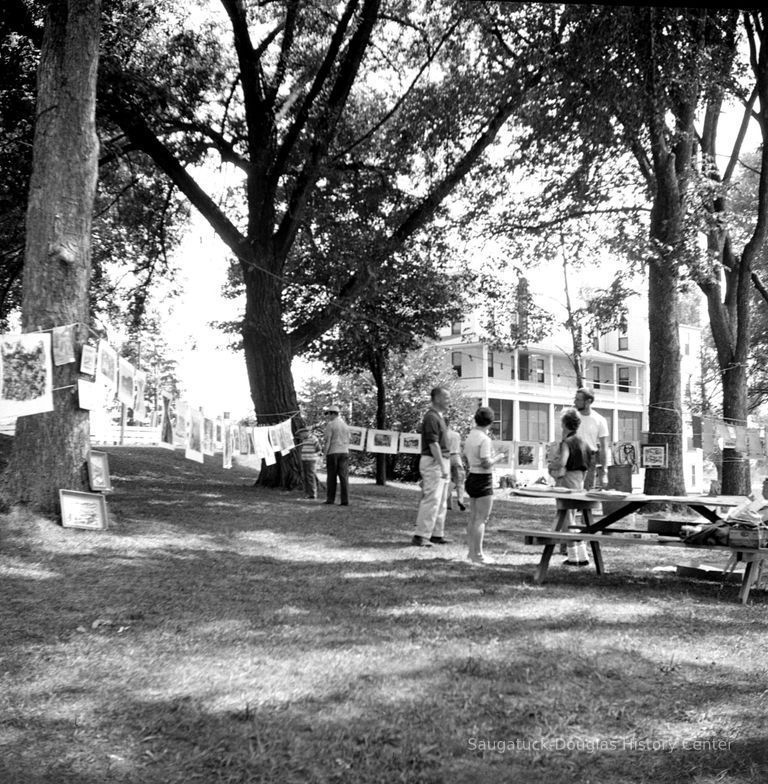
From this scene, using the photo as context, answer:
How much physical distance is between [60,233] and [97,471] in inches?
115

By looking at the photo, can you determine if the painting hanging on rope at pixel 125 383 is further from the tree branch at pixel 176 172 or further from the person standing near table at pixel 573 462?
the tree branch at pixel 176 172

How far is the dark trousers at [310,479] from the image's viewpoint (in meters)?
16.7

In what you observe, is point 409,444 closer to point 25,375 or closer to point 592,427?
point 592,427

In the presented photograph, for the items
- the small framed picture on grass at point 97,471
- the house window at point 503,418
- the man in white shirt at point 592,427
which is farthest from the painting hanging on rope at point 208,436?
the house window at point 503,418

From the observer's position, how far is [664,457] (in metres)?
15.2

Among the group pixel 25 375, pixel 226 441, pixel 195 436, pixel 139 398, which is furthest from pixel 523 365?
pixel 25 375

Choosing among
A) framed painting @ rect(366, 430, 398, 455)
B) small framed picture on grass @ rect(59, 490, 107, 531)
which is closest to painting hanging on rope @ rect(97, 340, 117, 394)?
small framed picture on grass @ rect(59, 490, 107, 531)

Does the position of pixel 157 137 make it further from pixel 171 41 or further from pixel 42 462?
pixel 42 462

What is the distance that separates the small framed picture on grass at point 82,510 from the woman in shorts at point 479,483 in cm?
445

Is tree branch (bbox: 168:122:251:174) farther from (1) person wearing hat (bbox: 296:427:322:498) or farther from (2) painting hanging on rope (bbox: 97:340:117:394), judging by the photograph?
(2) painting hanging on rope (bbox: 97:340:117:394)

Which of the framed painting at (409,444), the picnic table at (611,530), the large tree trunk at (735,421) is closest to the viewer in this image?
the picnic table at (611,530)

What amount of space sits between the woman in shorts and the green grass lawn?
0.41m

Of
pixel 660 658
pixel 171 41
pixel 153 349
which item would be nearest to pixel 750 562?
pixel 660 658

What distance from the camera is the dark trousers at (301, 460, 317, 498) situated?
1666 centimetres
